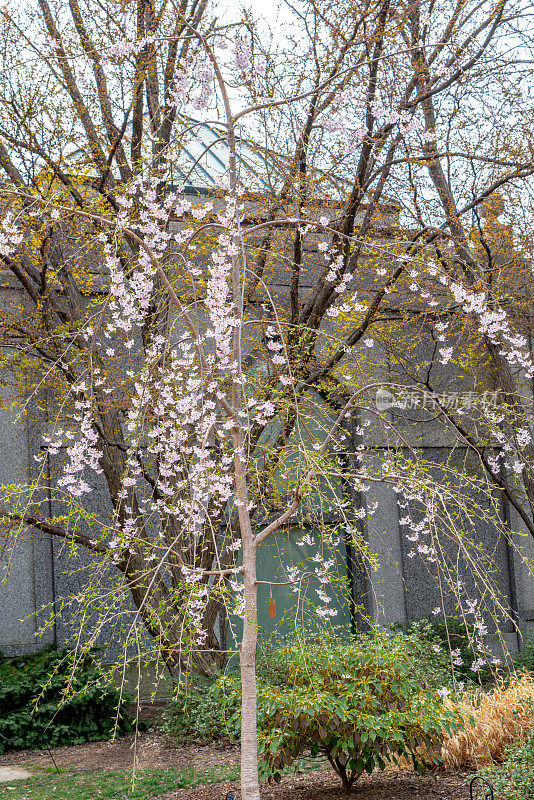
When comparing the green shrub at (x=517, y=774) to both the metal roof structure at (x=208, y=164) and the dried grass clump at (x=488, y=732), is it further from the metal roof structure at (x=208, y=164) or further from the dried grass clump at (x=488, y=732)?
the metal roof structure at (x=208, y=164)

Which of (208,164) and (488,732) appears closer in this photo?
(488,732)

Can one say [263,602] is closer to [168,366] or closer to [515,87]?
[168,366]

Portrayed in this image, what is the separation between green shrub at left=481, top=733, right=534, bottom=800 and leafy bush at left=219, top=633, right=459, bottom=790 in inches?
15.6

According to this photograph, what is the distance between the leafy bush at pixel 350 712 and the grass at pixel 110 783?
1.29 meters

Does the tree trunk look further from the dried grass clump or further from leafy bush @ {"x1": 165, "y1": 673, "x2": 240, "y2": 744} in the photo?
leafy bush @ {"x1": 165, "y1": 673, "x2": 240, "y2": 744}

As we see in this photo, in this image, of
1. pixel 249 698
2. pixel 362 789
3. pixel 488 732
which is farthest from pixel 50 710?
pixel 488 732

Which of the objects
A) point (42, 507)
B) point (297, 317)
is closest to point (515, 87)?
point (297, 317)

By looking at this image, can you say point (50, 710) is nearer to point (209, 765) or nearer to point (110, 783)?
point (110, 783)

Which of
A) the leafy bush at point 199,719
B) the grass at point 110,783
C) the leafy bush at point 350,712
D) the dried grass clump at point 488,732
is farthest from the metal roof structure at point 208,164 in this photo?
the leafy bush at point 199,719

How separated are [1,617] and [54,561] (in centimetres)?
88

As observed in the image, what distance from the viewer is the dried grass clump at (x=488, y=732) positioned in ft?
17.6

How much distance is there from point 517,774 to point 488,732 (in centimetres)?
99

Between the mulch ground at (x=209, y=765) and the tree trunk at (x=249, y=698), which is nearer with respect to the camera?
the tree trunk at (x=249, y=698)

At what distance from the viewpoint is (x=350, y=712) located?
477 centimetres
